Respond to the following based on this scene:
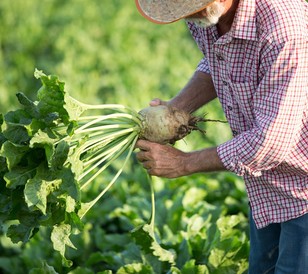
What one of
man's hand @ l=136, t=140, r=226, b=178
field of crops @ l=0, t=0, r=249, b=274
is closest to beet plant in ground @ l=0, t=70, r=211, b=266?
field of crops @ l=0, t=0, r=249, b=274

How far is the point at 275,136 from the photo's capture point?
3764mm

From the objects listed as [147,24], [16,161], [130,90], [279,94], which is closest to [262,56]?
[279,94]

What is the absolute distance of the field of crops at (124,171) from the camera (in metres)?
5.14

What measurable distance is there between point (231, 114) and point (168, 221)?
75.8 inches

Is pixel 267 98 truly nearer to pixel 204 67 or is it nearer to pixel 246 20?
pixel 246 20

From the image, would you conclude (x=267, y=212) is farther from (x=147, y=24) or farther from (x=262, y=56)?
(x=147, y=24)

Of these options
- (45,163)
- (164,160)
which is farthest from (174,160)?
(45,163)

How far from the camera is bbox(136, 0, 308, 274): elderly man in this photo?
12.2 ft

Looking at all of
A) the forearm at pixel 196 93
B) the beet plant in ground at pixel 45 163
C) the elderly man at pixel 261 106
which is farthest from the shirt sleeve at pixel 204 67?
the beet plant in ground at pixel 45 163

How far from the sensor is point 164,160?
4254mm

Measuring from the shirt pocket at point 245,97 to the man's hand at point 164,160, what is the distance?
0.40 meters

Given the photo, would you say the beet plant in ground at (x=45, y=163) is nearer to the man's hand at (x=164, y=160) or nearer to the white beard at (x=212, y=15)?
the man's hand at (x=164, y=160)

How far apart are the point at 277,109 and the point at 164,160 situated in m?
0.75

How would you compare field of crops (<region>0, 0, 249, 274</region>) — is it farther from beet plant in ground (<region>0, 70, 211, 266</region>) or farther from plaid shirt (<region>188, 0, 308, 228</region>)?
plaid shirt (<region>188, 0, 308, 228</region>)
